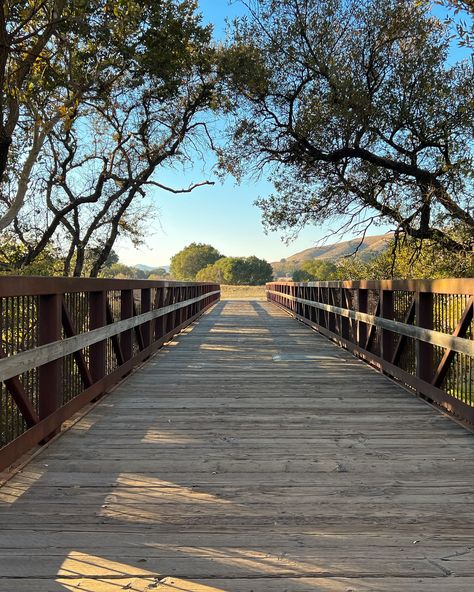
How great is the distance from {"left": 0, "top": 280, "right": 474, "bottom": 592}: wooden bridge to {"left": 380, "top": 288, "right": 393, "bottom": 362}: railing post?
2cm

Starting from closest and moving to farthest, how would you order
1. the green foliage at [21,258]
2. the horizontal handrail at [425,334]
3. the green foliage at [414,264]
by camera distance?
1. the horizontal handrail at [425,334]
2. the green foliage at [414,264]
3. the green foliage at [21,258]

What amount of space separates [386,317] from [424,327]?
46.0 inches

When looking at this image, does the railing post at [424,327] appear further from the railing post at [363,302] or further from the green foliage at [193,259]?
the green foliage at [193,259]

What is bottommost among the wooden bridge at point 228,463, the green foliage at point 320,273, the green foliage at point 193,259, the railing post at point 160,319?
the wooden bridge at point 228,463

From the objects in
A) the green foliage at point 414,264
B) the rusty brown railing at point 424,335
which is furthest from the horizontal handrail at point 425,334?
the green foliage at point 414,264

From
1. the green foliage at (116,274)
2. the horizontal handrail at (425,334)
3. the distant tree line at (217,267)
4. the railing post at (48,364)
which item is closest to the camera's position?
the railing post at (48,364)

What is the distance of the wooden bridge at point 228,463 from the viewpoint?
7.10 feet

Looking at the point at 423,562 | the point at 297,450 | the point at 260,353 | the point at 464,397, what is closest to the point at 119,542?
the point at 423,562

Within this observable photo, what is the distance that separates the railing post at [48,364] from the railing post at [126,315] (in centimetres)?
237

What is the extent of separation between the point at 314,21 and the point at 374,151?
3205mm

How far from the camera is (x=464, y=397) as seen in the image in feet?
14.4

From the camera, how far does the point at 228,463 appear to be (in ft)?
11.0

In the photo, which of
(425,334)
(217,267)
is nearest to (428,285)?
(425,334)

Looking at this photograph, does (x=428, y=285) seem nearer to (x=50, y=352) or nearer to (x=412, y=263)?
(x=50, y=352)
